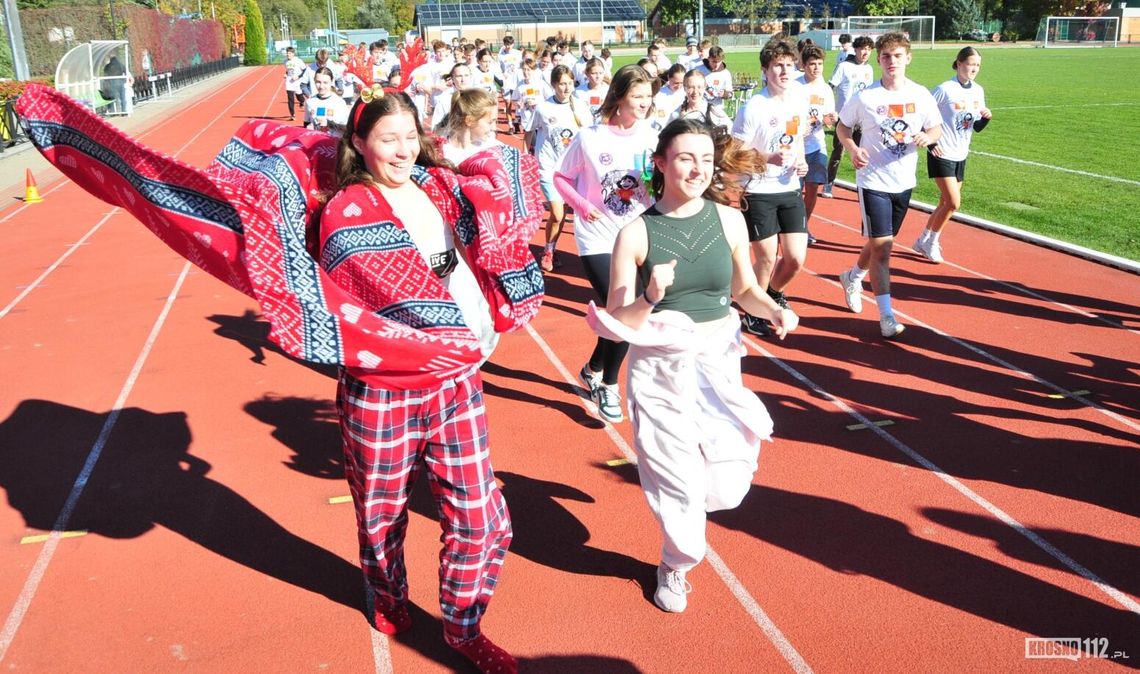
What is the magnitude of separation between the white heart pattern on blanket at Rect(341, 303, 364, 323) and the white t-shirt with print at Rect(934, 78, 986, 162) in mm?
7715

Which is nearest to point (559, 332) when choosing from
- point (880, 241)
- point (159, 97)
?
point (880, 241)

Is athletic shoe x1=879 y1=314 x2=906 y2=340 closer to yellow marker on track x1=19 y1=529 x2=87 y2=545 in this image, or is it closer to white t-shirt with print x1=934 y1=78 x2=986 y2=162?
white t-shirt with print x1=934 y1=78 x2=986 y2=162

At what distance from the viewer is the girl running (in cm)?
367

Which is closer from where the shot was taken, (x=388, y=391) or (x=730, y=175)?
(x=388, y=391)

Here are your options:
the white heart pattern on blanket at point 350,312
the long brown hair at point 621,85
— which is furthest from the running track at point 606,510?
the long brown hair at point 621,85

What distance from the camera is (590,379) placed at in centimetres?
639

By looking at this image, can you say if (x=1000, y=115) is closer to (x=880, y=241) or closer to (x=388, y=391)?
(x=880, y=241)

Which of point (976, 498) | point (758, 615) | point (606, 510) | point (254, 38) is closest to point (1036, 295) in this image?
point (976, 498)

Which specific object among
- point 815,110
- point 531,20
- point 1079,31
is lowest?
point 815,110

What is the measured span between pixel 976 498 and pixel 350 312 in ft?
11.5

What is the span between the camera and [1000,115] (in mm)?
23219

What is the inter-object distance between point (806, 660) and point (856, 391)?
3048 mm

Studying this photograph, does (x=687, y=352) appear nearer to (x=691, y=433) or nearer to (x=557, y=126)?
(x=691, y=433)

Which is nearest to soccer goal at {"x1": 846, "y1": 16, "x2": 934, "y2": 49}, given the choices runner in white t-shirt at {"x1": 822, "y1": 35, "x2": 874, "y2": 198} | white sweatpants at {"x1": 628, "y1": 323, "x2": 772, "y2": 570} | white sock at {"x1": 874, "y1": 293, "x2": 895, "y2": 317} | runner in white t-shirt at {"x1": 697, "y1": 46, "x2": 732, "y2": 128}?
runner in white t-shirt at {"x1": 822, "y1": 35, "x2": 874, "y2": 198}
